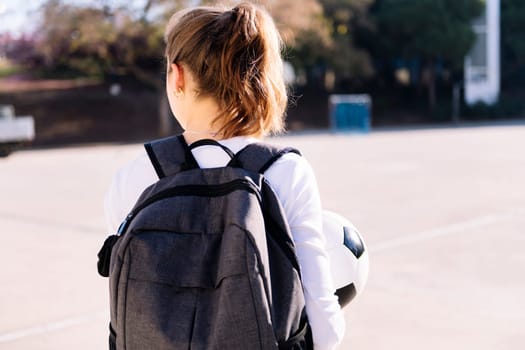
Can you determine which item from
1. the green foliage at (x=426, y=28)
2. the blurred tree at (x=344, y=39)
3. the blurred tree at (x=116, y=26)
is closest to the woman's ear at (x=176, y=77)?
the blurred tree at (x=116, y=26)

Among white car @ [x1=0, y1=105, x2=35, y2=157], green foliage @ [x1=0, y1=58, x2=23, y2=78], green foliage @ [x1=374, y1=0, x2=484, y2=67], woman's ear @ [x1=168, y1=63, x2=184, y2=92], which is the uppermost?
woman's ear @ [x1=168, y1=63, x2=184, y2=92]

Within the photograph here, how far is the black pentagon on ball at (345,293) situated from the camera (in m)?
2.38

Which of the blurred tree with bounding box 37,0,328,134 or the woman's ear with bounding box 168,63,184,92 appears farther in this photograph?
the blurred tree with bounding box 37,0,328,134

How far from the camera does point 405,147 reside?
17688 mm

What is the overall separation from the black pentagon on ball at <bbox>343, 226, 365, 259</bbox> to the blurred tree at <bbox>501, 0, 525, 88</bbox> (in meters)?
36.6

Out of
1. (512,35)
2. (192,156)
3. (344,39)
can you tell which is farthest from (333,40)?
(192,156)

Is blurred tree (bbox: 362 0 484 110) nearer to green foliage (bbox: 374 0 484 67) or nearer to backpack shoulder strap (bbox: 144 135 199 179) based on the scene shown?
green foliage (bbox: 374 0 484 67)

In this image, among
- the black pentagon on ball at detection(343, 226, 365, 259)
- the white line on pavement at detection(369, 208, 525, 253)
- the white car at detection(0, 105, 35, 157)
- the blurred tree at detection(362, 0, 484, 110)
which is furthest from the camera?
the blurred tree at detection(362, 0, 484, 110)

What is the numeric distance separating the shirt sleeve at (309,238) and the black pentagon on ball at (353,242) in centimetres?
69

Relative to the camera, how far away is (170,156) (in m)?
1.76

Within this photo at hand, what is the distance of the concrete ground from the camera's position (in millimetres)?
4297

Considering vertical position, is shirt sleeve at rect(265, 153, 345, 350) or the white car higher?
shirt sleeve at rect(265, 153, 345, 350)

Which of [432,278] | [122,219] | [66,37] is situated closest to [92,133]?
[66,37]

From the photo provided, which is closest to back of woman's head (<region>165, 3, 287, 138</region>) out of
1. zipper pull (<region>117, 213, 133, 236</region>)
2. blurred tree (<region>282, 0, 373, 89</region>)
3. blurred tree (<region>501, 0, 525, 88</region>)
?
zipper pull (<region>117, 213, 133, 236</region>)
